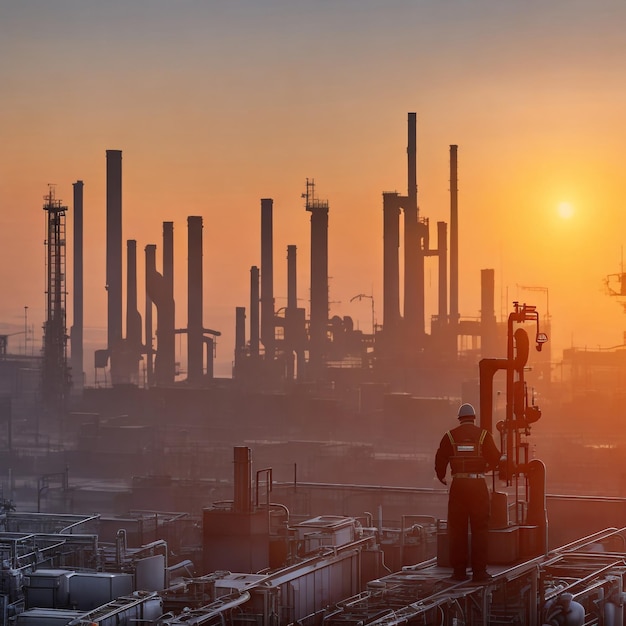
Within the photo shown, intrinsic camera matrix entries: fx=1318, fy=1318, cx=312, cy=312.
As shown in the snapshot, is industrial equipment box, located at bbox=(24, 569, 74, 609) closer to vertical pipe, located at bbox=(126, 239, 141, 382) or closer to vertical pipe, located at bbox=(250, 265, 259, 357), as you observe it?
vertical pipe, located at bbox=(250, 265, 259, 357)

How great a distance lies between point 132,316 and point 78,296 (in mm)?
4180

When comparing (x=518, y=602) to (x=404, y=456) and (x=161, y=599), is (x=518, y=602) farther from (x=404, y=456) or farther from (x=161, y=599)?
(x=404, y=456)

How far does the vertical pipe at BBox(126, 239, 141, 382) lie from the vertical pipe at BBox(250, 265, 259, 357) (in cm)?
493

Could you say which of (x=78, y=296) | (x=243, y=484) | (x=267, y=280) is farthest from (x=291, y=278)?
(x=243, y=484)

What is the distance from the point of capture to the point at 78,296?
58.6m

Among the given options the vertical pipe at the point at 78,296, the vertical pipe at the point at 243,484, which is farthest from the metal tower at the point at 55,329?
the vertical pipe at the point at 243,484

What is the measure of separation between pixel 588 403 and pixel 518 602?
139 ft

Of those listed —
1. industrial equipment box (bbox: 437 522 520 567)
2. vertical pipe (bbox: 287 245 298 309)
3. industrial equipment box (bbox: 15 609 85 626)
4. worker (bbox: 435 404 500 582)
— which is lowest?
industrial equipment box (bbox: 15 609 85 626)

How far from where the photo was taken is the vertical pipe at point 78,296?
5562cm

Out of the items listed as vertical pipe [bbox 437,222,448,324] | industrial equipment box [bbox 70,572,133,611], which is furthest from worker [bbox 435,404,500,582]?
vertical pipe [bbox 437,222,448,324]

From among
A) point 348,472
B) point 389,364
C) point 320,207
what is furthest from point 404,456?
point 320,207

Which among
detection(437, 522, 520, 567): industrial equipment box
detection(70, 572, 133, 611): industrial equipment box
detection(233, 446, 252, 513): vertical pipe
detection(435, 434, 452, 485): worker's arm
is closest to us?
detection(435, 434, 452, 485): worker's arm

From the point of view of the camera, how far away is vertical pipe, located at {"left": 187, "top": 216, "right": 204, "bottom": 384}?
51500 millimetres

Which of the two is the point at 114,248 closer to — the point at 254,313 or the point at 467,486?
the point at 254,313
